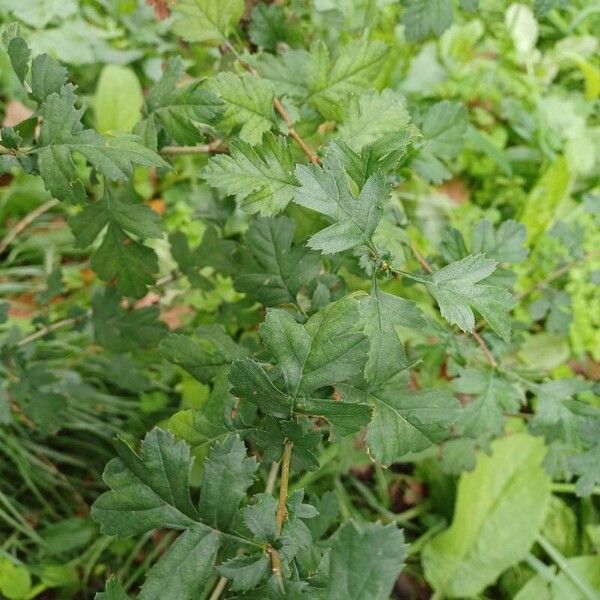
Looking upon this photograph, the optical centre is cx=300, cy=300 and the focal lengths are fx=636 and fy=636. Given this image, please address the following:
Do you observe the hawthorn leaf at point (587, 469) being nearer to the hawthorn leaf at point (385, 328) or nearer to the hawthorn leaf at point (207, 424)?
the hawthorn leaf at point (385, 328)

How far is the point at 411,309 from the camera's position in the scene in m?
0.77

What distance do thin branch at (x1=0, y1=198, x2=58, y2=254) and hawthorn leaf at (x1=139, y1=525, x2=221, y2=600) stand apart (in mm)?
1433

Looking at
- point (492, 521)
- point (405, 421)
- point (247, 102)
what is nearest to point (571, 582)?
point (492, 521)

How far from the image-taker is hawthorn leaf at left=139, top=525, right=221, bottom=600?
66 cm

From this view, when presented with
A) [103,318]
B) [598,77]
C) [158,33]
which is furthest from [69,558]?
[598,77]

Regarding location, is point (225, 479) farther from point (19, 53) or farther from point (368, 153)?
point (19, 53)

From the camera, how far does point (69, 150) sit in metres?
0.77

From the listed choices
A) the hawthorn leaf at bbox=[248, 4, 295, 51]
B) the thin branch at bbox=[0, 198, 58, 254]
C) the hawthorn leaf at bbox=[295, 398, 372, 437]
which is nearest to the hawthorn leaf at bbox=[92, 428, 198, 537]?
the hawthorn leaf at bbox=[295, 398, 372, 437]

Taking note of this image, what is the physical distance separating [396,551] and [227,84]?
63 cm

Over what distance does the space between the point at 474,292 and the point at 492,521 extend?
3.34 feet

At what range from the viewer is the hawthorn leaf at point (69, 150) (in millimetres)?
757

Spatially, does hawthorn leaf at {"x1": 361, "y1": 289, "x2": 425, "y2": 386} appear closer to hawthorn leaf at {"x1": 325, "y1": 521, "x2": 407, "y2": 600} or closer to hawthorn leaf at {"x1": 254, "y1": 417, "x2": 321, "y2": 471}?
hawthorn leaf at {"x1": 254, "y1": 417, "x2": 321, "y2": 471}

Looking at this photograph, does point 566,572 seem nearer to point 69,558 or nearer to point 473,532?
point 473,532

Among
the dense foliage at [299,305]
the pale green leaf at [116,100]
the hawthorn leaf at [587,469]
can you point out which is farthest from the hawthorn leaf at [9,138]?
the pale green leaf at [116,100]
